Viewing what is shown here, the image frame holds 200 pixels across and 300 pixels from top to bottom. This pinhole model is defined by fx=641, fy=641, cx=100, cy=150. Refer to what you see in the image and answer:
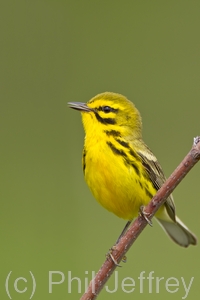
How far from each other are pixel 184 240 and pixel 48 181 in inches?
85.5

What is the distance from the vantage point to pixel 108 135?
3.52 meters

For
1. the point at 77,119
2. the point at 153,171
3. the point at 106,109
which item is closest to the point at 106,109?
the point at 106,109

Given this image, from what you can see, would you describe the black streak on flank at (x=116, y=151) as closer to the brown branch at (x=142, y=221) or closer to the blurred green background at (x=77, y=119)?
the brown branch at (x=142, y=221)

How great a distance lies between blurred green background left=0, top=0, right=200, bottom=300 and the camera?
4988 millimetres

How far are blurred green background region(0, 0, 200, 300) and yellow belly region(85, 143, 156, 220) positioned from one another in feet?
3.26

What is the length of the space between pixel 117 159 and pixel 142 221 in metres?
0.97

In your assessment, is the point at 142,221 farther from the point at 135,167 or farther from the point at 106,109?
the point at 106,109

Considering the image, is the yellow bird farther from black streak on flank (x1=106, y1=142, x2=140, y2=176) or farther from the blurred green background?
the blurred green background

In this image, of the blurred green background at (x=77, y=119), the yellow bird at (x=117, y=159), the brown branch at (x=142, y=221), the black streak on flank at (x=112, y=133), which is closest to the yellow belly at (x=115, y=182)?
the yellow bird at (x=117, y=159)

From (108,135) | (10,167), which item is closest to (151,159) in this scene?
(108,135)

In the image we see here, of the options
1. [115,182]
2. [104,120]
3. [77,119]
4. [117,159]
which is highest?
[104,120]

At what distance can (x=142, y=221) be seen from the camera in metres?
2.47

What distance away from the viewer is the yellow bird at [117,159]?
3395 millimetres

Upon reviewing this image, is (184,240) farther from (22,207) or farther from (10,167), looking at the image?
(10,167)
